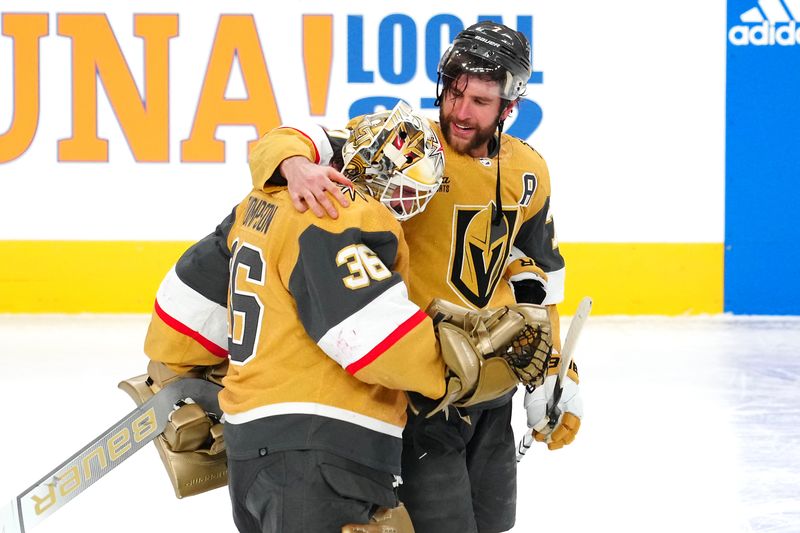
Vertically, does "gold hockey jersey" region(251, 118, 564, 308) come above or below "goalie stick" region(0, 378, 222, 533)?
above

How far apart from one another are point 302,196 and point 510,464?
863 mm

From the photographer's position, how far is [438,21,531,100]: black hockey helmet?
2064mm

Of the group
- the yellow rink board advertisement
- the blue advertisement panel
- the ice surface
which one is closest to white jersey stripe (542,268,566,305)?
the ice surface

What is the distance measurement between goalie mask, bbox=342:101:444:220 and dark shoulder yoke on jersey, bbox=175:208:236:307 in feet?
0.85

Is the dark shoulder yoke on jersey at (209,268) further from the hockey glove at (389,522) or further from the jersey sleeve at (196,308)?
the hockey glove at (389,522)

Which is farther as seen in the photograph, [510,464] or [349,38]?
[349,38]

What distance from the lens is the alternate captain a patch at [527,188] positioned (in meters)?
2.21

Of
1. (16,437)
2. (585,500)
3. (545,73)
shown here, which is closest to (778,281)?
(545,73)

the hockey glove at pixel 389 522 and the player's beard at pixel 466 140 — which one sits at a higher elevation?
the player's beard at pixel 466 140

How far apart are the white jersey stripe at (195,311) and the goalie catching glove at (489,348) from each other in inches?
15.7

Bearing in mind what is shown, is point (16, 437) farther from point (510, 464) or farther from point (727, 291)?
point (727, 291)

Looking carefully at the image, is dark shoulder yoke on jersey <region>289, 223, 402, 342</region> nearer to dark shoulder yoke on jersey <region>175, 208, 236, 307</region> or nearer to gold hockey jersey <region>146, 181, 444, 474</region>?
gold hockey jersey <region>146, 181, 444, 474</region>

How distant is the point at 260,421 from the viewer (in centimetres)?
171

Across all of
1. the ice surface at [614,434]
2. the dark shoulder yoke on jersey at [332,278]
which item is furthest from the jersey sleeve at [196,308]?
the ice surface at [614,434]
